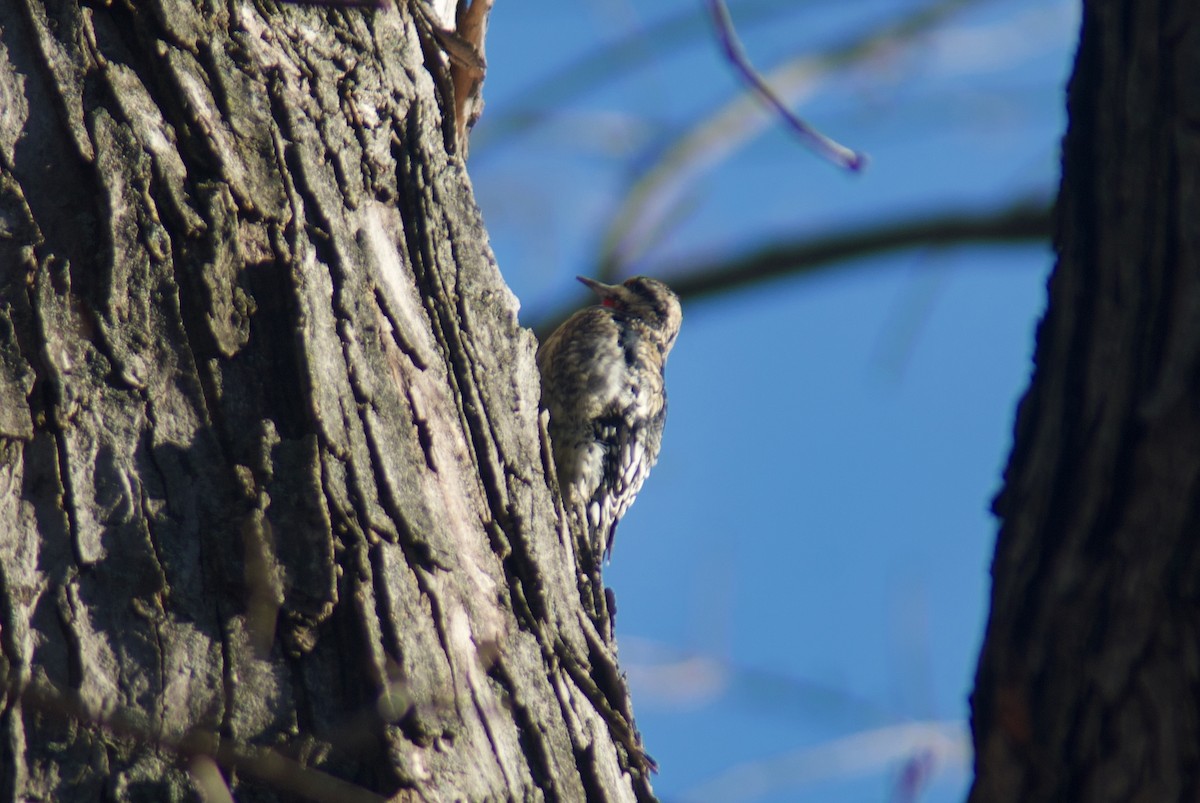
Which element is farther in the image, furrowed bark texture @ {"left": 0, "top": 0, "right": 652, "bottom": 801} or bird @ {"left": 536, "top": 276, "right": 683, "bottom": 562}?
bird @ {"left": 536, "top": 276, "right": 683, "bottom": 562}

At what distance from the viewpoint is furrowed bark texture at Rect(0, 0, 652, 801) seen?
2148 mm

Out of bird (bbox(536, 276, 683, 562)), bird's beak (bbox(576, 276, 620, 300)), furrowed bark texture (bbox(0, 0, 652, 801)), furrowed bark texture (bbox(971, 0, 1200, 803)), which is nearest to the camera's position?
furrowed bark texture (bbox(971, 0, 1200, 803))

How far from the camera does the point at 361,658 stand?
224 cm

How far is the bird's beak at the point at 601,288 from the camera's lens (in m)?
5.92

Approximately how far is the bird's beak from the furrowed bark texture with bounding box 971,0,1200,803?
4.31 metres

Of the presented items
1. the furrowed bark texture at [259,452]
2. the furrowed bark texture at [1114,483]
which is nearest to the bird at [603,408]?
the furrowed bark texture at [259,452]

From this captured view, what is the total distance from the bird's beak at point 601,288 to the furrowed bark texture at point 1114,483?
4.31m

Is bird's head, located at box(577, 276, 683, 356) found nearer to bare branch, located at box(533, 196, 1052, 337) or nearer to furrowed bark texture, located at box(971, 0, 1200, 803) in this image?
bare branch, located at box(533, 196, 1052, 337)

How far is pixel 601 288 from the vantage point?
592 centimetres

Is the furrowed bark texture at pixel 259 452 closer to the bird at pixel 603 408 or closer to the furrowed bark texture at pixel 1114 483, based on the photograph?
the furrowed bark texture at pixel 1114 483

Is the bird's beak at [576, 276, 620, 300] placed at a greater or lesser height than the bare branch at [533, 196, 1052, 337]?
greater

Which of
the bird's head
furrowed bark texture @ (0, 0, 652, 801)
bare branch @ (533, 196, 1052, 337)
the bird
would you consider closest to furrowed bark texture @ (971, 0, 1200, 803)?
furrowed bark texture @ (0, 0, 652, 801)

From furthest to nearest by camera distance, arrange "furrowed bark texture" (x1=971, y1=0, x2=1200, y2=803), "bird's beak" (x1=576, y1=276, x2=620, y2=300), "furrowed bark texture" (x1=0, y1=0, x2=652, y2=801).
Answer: "bird's beak" (x1=576, y1=276, x2=620, y2=300)
"furrowed bark texture" (x1=0, y1=0, x2=652, y2=801)
"furrowed bark texture" (x1=971, y1=0, x2=1200, y2=803)

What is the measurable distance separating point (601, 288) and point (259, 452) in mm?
3662
